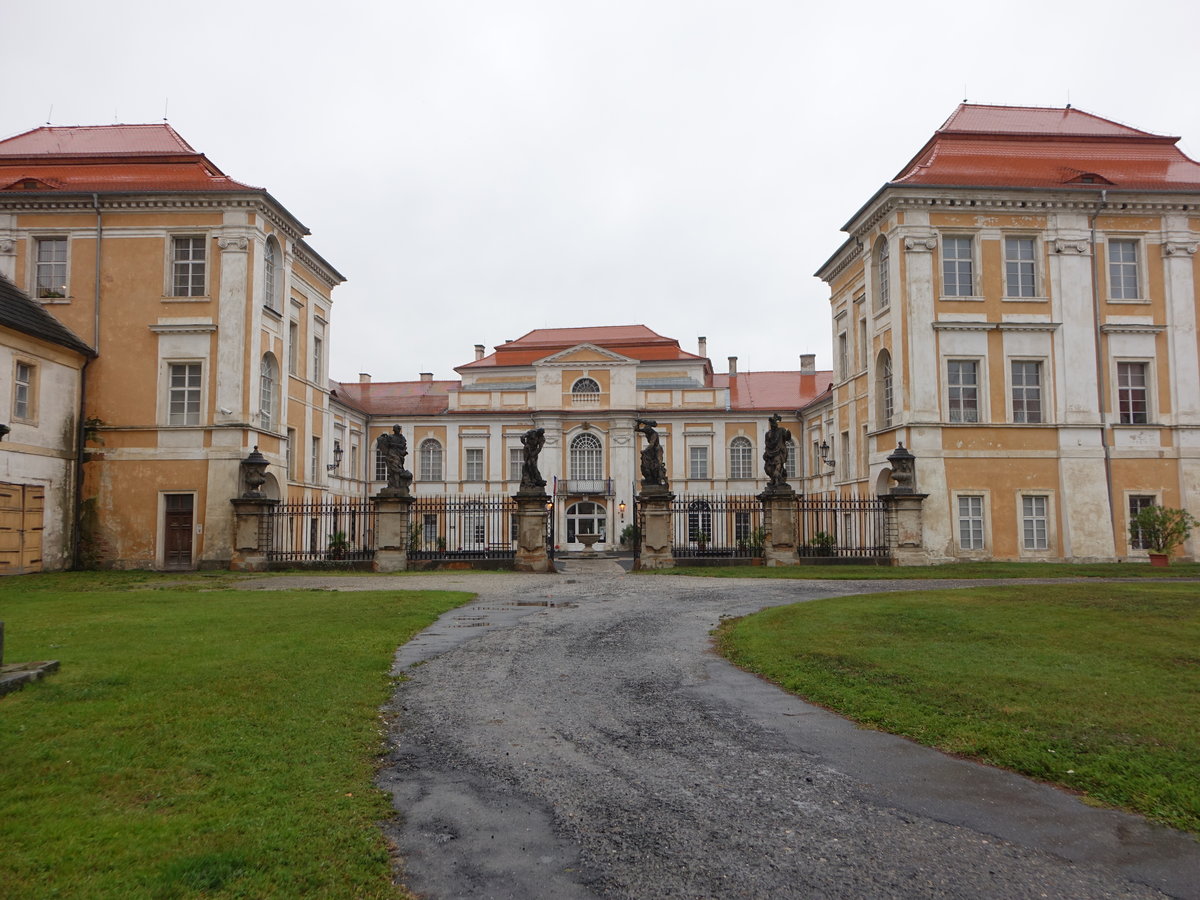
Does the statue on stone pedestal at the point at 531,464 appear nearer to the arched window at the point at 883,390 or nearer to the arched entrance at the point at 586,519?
the arched window at the point at 883,390

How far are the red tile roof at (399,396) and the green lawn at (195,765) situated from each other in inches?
1476

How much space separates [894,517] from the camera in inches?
923

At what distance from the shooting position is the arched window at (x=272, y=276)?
27.1 metres

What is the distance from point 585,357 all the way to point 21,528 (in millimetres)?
28368

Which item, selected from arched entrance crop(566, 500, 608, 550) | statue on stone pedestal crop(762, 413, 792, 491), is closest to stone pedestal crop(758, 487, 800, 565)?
statue on stone pedestal crop(762, 413, 792, 491)

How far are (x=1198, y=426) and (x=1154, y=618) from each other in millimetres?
18876

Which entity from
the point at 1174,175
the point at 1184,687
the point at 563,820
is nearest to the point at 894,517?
the point at 1174,175

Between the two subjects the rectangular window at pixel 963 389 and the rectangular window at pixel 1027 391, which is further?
the rectangular window at pixel 1027 391

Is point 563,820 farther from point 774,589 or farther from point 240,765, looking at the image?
point 774,589

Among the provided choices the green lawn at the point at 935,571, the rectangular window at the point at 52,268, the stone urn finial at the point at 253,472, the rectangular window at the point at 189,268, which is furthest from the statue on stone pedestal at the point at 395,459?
the rectangular window at the point at 52,268

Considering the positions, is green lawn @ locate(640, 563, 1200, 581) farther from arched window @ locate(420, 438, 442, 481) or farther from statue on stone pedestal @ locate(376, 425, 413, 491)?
arched window @ locate(420, 438, 442, 481)

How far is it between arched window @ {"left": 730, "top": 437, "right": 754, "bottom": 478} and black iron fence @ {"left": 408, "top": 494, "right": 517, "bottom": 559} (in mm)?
12256

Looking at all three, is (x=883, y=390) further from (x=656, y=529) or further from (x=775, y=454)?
(x=656, y=529)

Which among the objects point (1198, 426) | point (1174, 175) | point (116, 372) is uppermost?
point (1174, 175)
